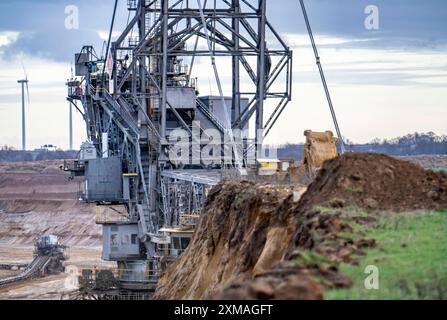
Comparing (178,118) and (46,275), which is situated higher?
(178,118)

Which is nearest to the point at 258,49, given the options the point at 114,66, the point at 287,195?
the point at 114,66

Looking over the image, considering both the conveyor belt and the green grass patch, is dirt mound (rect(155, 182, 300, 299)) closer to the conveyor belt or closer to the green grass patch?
the green grass patch

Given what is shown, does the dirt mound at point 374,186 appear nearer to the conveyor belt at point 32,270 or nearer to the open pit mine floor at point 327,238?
the open pit mine floor at point 327,238

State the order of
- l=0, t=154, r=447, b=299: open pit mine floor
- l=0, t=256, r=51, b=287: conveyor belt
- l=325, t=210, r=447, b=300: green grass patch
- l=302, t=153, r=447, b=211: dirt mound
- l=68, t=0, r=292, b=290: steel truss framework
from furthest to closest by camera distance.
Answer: l=0, t=256, r=51, b=287: conveyor belt, l=68, t=0, r=292, b=290: steel truss framework, l=302, t=153, r=447, b=211: dirt mound, l=0, t=154, r=447, b=299: open pit mine floor, l=325, t=210, r=447, b=300: green grass patch

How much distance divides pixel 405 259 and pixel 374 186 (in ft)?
19.5

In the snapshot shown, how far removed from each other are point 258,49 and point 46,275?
3615 cm

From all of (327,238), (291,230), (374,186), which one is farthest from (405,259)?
(291,230)

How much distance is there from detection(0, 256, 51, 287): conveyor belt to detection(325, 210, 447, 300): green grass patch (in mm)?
65153

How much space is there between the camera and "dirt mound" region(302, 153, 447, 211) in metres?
29.0

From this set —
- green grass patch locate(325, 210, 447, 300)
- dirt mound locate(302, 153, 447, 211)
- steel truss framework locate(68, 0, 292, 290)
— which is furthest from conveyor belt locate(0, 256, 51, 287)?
green grass patch locate(325, 210, 447, 300)

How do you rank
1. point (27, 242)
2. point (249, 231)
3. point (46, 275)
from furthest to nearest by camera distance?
point (27, 242) < point (46, 275) < point (249, 231)

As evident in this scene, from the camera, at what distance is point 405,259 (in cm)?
2386
